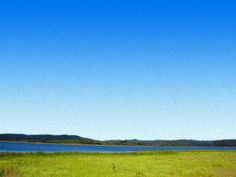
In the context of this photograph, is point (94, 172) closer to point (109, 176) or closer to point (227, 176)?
point (109, 176)

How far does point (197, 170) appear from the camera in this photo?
166 feet

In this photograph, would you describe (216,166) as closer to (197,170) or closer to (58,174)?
(197,170)

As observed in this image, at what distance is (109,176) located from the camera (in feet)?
138

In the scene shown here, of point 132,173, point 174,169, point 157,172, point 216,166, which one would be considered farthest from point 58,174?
point 216,166

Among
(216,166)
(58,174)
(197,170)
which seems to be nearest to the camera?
(58,174)

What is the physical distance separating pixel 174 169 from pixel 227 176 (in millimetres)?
6569

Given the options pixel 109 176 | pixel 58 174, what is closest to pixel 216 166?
pixel 109 176

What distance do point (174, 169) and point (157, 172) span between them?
4.51 meters

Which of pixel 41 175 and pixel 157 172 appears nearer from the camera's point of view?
pixel 41 175

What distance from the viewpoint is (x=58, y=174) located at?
41656mm

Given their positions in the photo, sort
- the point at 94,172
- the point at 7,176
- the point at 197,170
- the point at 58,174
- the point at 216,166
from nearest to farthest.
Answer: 1. the point at 7,176
2. the point at 58,174
3. the point at 94,172
4. the point at 197,170
5. the point at 216,166

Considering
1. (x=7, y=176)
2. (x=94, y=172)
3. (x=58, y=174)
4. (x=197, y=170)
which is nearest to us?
(x=7, y=176)

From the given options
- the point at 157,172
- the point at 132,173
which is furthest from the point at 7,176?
the point at 157,172

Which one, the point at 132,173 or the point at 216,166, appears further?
the point at 216,166
